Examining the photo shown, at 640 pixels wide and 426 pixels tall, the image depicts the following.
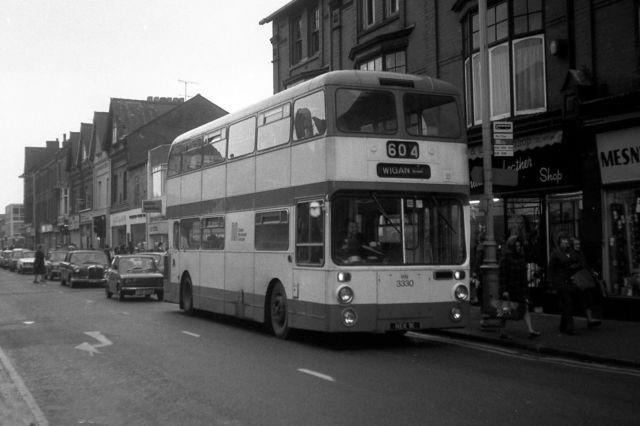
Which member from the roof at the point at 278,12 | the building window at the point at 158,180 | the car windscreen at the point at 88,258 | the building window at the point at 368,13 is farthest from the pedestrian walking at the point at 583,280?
the building window at the point at 158,180

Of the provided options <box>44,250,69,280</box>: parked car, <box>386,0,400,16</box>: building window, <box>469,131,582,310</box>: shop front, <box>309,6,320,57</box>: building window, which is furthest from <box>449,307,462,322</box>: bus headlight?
<box>44,250,69,280</box>: parked car

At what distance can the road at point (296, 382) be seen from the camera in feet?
24.3

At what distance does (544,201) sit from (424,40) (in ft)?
22.2

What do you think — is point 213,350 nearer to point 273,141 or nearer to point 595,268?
point 273,141

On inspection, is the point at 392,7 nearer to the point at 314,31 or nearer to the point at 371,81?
the point at 314,31

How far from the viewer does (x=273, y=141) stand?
14016 millimetres

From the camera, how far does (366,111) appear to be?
12.2 meters

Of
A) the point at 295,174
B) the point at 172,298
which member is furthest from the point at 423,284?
the point at 172,298

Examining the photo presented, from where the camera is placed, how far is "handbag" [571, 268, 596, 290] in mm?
13445

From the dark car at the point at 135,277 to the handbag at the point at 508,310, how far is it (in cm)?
1486

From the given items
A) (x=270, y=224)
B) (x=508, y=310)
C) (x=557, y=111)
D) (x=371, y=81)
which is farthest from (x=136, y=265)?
(x=508, y=310)

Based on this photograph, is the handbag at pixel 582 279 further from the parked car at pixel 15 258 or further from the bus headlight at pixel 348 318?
the parked car at pixel 15 258

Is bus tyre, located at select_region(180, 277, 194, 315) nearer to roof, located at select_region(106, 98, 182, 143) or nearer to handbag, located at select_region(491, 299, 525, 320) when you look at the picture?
handbag, located at select_region(491, 299, 525, 320)

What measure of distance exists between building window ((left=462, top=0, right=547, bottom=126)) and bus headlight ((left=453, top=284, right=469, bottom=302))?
21.2 ft
